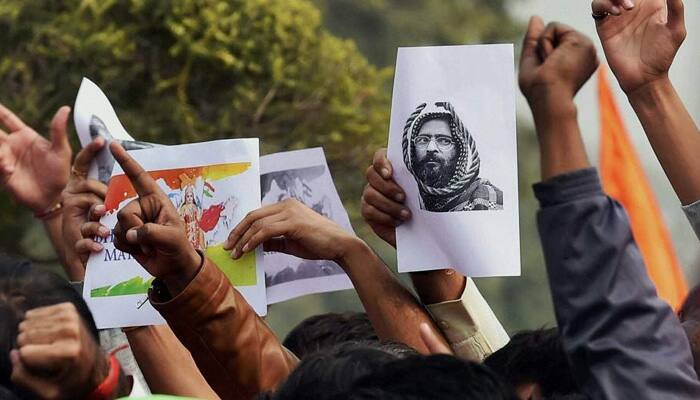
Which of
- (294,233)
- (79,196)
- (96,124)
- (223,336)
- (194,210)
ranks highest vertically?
(96,124)

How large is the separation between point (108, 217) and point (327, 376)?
138 cm

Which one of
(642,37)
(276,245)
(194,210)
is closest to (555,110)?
(642,37)

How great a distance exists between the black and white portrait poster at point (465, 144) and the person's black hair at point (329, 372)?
80 cm

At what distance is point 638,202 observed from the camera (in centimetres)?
521

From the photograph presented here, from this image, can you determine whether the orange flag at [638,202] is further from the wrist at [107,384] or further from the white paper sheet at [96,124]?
the wrist at [107,384]

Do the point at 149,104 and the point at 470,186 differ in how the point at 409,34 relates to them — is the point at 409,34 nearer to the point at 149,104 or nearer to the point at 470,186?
the point at 149,104

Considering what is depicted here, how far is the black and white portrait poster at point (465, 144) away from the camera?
2592mm

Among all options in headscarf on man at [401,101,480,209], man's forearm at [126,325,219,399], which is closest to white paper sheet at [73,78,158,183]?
man's forearm at [126,325,219,399]

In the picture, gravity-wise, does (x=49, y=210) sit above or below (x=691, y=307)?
above

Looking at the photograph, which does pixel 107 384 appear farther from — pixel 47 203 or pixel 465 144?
pixel 47 203

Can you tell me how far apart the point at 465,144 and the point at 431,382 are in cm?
103

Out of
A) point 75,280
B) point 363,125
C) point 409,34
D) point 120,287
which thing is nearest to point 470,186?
point 120,287

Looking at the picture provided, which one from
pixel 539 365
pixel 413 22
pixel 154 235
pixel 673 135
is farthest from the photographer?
pixel 413 22

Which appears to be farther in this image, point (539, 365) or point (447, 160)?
point (447, 160)
